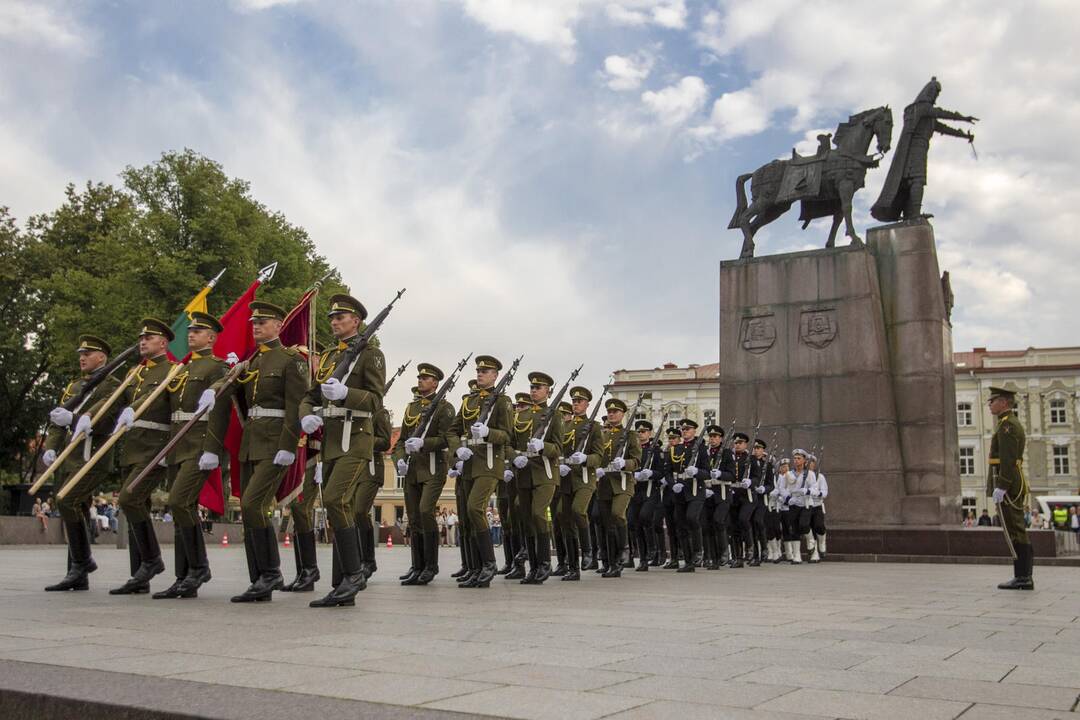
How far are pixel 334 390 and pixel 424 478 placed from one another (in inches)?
145

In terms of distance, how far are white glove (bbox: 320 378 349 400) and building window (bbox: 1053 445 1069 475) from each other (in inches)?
2775

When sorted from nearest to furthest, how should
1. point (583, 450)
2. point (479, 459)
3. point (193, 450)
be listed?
point (193, 450)
point (479, 459)
point (583, 450)

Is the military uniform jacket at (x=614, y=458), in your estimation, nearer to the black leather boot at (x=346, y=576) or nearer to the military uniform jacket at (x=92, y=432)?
the black leather boot at (x=346, y=576)

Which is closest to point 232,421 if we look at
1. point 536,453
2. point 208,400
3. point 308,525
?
point 208,400

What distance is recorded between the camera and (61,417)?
930 cm

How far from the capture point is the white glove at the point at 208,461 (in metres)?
8.27

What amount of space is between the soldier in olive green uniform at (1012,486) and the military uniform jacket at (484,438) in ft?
16.4

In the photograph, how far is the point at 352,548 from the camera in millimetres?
8055

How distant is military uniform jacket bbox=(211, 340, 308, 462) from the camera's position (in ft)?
27.0

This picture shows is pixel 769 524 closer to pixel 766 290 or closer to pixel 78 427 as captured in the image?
pixel 766 290

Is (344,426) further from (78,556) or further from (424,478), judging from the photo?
(424,478)

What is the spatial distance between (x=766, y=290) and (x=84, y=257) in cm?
2755

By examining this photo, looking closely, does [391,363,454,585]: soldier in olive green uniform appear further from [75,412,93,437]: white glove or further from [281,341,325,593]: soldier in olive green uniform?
[75,412,93,437]: white glove

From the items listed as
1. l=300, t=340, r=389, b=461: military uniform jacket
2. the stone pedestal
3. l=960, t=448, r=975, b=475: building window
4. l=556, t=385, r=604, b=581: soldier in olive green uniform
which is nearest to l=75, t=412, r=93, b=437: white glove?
l=300, t=340, r=389, b=461: military uniform jacket
